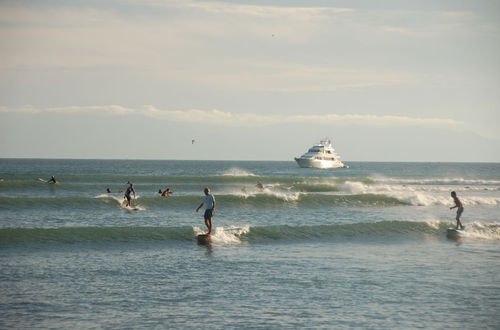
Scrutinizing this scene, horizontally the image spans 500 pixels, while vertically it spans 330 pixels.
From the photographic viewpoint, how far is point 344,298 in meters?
12.7

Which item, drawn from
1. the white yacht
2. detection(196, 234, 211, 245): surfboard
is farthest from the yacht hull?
detection(196, 234, 211, 245): surfboard

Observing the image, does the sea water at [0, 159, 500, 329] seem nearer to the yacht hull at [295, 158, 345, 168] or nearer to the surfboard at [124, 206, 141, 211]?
the surfboard at [124, 206, 141, 211]

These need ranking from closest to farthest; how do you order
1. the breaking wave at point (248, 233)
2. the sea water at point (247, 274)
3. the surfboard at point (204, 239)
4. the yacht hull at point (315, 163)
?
the sea water at point (247, 274), the surfboard at point (204, 239), the breaking wave at point (248, 233), the yacht hull at point (315, 163)

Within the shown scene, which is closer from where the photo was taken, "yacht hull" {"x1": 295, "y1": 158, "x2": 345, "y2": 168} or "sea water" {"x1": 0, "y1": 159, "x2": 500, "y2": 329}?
"sea water" {"x1": 0, "y1": 159, "x2": 500, "y2": 329}

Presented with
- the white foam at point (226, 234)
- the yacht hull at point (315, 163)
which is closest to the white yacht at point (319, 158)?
the yacht hull at point (315, 163)

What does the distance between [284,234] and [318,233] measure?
1.68 meters

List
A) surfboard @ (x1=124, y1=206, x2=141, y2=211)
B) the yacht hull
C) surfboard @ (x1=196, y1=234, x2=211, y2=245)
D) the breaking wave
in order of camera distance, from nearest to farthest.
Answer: surfboard @ (x1=196, y1=234, x2=211, y2=245) < the breaking wave < surfboard @ (x1=124, y1=206, x2=141, y2=211) < the yacht hull

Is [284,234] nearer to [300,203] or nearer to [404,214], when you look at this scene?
[404,214]

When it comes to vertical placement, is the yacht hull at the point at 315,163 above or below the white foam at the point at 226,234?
above

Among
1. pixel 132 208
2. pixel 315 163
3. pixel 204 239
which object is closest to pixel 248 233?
pixel 204 239

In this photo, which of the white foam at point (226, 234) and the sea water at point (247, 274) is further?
the white foam at point (226, 234)

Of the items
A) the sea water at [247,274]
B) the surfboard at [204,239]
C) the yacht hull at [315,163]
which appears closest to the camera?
the sea water at [247,274]

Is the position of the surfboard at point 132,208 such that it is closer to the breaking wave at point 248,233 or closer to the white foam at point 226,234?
the breaking wave at point 248,233

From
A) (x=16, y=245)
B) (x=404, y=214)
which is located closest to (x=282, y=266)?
(x=16, y=245)
